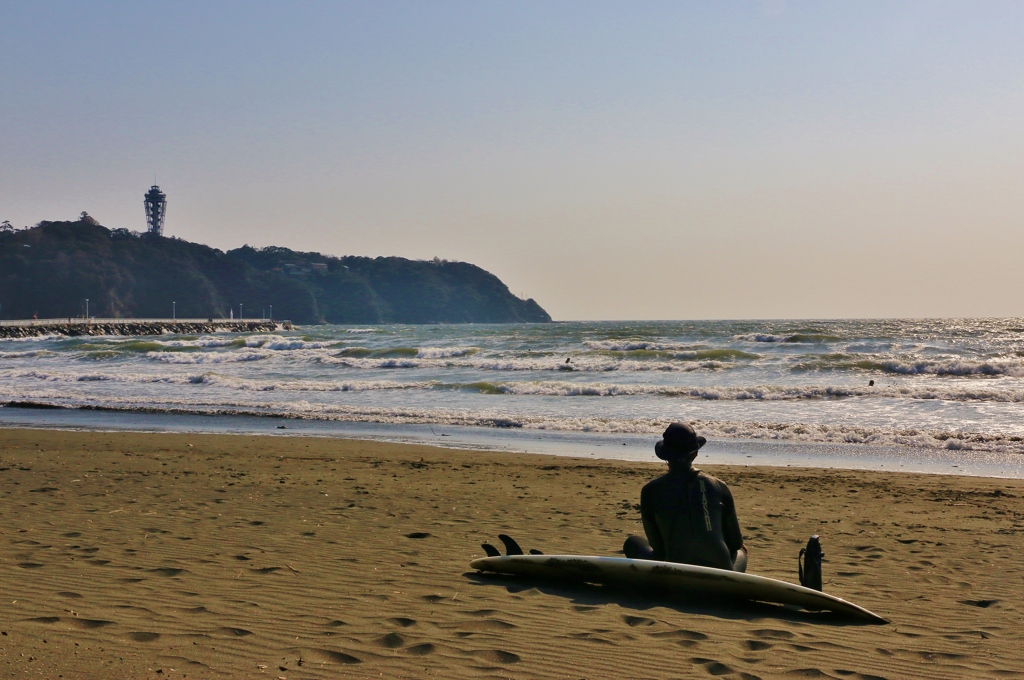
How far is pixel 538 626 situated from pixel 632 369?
1131 inches

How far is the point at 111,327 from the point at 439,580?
94173 mm

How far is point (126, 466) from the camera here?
36.3 ft

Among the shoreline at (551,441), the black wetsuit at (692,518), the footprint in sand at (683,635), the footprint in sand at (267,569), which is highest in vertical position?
the black wetsuit at (692,518)

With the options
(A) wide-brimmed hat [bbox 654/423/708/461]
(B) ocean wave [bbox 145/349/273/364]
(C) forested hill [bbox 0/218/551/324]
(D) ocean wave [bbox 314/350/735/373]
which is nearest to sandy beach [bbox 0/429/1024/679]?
(A) wide-brimmed hat [bbox 654/423/708/461]

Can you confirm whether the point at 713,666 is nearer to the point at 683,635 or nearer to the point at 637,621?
the point at 683,635

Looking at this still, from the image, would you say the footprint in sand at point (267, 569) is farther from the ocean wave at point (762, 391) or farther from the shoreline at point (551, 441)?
the ocean wave at point (762, 391)

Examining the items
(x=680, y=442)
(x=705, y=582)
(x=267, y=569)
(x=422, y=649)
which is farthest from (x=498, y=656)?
(x=267, y=569)

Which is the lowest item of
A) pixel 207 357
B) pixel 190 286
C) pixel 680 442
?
pixel 207 357

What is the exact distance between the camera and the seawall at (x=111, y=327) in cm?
7850

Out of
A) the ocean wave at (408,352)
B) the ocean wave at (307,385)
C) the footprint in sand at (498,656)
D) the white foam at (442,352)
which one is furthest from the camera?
the ocean wave at (408,352)

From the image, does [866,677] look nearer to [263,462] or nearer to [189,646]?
[189,646]

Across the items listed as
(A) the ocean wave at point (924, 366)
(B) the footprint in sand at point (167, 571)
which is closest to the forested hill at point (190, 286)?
(A) the ocean wave at point (924, 366)

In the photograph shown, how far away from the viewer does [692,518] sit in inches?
199

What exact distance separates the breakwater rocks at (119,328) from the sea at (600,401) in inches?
1723
